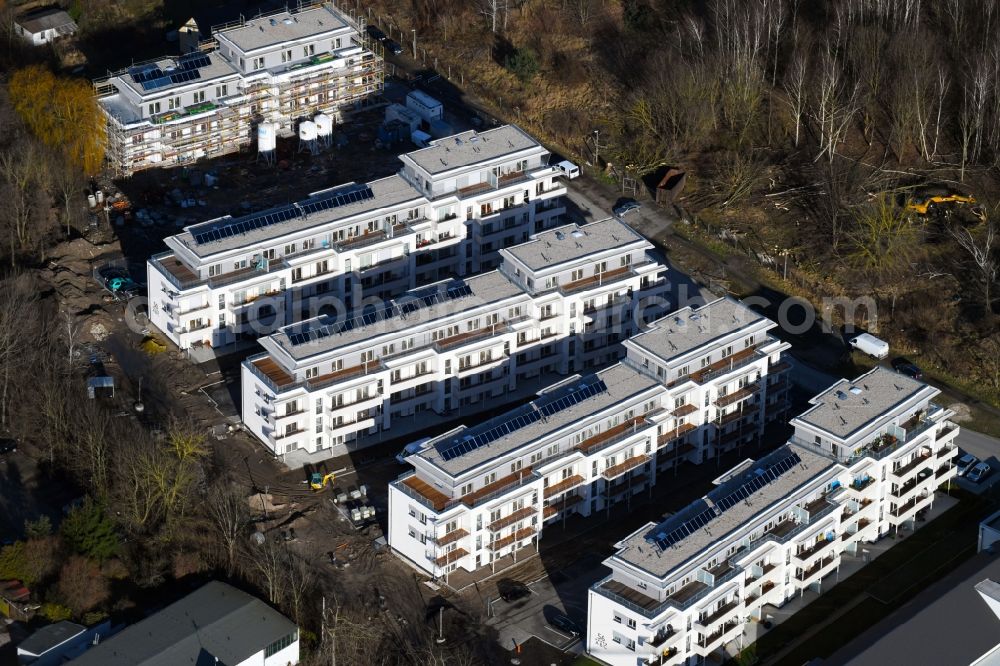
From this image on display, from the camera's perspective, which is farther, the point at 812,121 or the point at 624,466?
the point at 812,121

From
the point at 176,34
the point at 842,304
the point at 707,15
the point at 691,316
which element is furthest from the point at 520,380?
the point at 176,34

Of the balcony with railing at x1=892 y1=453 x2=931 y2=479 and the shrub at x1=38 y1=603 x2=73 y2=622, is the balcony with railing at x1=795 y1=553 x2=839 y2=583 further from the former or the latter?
the shrub at x1=38 y1=603 x2=73 y2=622

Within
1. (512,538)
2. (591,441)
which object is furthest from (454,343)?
(512,538)

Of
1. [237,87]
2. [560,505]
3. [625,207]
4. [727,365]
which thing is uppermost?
[237,87]

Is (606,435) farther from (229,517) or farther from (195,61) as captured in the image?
(195,61)

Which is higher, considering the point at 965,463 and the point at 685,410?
the point at 685,410

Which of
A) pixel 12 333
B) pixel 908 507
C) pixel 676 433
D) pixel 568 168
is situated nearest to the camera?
pixel 908 507

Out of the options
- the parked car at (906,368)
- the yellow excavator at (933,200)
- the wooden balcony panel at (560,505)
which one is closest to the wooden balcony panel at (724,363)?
the wooden balcony panel at (560,505)

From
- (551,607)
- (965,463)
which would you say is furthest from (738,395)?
(551,607)

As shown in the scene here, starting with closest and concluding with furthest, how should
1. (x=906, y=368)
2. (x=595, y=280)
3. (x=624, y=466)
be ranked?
(x=624, y=466) < (x=595, y=280) < (x=906, y=368)
